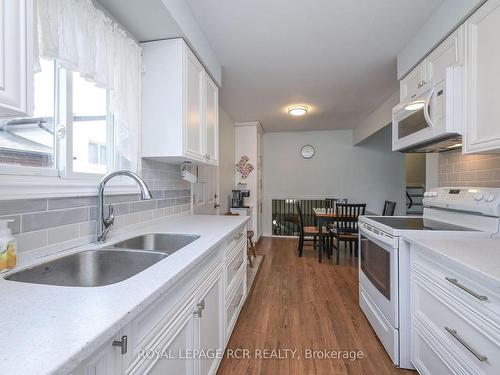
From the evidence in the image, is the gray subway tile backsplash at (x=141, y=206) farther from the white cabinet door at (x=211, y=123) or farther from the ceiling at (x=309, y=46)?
the ceiling at (x=309, y=46)

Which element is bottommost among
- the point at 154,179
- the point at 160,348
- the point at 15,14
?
the point at 160,348

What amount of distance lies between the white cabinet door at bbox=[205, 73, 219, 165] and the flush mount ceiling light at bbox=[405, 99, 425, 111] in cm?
170

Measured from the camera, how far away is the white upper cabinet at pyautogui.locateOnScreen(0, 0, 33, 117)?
0.59 meters

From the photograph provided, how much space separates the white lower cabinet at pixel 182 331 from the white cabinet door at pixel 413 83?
1944mm

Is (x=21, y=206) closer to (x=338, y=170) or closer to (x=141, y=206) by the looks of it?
(x=141, y=206)

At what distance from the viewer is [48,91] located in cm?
115

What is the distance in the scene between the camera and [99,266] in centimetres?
113

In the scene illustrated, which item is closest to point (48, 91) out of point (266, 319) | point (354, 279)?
point (266, 319)

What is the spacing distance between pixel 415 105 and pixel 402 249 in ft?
3.76

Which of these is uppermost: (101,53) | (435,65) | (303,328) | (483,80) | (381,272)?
(435,65)

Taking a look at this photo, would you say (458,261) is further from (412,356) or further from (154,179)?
(154,179)

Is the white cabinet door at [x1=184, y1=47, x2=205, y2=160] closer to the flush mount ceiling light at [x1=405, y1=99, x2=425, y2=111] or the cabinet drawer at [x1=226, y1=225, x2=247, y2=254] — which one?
the cabinet drawer at [x1=226, y1=225, x2=247, y2=254]

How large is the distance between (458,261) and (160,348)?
1.19m

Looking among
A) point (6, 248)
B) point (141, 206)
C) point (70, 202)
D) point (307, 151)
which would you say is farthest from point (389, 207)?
point (6, 248)
